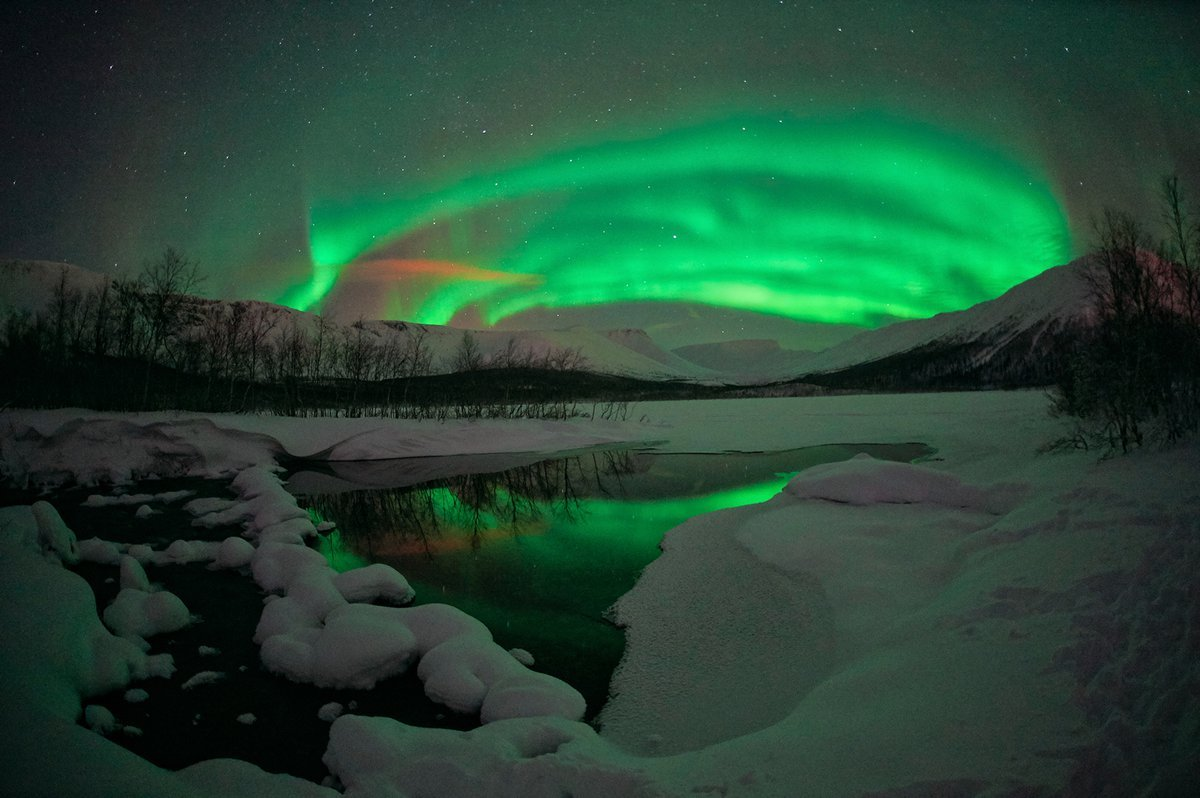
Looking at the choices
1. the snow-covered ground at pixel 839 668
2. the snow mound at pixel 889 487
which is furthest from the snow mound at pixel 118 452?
the snow mound at pixel 889 487

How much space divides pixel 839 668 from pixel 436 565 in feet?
19.1

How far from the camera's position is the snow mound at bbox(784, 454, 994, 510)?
805 centimetres

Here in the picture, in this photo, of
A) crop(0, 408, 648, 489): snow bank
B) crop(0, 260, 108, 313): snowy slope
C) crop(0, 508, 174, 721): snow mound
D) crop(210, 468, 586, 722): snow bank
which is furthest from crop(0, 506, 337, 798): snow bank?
crop(0, 260, 108, 313): snowy slope

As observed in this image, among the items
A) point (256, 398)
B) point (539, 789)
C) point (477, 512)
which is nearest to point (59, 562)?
point (477, 512)

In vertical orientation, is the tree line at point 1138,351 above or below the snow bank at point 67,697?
above

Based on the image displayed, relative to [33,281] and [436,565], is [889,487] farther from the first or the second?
[33,281]

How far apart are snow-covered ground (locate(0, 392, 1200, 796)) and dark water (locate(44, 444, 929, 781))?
0.41m

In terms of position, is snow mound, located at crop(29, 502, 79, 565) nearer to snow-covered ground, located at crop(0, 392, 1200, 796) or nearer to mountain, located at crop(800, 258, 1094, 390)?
snow-covered ground, located at crop(0, 392, 1200, 796)

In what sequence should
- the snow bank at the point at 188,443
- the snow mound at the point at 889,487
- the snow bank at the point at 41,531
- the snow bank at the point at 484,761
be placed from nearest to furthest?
1. the snow bank at the point at 484,761
2. the snow bank at the point at 41,531
3. the snow mound at the point at 889,487
4. the snow bank at the point at 188,443

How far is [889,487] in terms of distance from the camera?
870 centimetres

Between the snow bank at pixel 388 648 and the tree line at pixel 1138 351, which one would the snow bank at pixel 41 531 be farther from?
the tree line at pixel 1138 351

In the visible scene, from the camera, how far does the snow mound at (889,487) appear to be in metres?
8.05

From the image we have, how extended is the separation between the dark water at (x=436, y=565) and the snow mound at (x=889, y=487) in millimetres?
2548

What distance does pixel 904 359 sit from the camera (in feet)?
505
